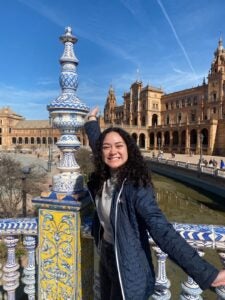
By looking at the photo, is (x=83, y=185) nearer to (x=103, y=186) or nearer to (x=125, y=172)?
(x=103, y=186)

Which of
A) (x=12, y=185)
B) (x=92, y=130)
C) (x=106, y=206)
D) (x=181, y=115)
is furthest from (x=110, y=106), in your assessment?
(x=106, y=206)

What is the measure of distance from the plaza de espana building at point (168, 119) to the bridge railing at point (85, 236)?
2990 cm

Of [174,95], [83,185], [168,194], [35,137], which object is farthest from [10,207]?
[35,137]

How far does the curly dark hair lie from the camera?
64.1 inches

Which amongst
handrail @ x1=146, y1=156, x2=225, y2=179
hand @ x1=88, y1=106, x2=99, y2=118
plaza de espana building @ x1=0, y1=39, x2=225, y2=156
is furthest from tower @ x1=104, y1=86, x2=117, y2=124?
hand @ x1=88, y1=106, x2=99, y2=118

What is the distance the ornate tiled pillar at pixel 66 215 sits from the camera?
2.13 m

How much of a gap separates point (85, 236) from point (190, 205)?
17493mm

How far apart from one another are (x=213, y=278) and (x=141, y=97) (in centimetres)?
6338

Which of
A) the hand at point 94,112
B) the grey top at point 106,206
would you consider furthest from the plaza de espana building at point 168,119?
the grey top at point 106,206

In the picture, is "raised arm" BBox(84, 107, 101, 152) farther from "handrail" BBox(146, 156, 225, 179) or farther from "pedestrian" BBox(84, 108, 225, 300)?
"handrail" BBox(146, 156, 225, 179)

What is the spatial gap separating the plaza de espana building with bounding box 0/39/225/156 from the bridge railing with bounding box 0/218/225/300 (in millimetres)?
29904

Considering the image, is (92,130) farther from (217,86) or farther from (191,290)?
(217,86)

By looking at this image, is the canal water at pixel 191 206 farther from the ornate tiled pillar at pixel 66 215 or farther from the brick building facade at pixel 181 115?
the brick building facade at pixel 181 115

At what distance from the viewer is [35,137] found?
7575cm
